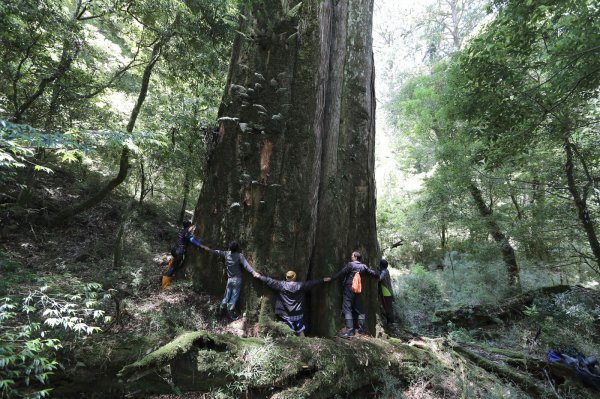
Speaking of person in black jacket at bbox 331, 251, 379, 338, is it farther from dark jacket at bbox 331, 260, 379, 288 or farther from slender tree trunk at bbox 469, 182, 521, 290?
slender tree trunk at bbox 469, 182, 521, 290

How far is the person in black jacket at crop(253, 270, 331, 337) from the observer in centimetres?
516

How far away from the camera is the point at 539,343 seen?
6.82m

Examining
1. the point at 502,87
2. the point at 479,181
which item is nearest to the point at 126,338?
the point at 502,87

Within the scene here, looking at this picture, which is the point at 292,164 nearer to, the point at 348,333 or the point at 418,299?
the point at 348,333

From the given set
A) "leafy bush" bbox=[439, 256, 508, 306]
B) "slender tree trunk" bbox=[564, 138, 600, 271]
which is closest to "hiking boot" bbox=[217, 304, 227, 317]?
"slender tree trunk" bbox=[564, 138, 600, 271]

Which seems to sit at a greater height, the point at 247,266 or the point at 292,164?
the point at 292,164

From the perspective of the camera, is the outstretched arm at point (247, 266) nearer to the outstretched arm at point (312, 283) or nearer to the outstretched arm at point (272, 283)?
the outstretched arm at point (272, 283)

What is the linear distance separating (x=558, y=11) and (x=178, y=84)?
9724mm

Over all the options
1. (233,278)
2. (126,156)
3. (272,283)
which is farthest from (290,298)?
(126,156)

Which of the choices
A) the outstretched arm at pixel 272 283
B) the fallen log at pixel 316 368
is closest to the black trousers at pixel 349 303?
the fallen log at pixel 316 368

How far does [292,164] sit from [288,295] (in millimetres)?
2127

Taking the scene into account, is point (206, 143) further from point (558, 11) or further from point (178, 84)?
point (558, 11)

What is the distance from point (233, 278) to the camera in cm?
518

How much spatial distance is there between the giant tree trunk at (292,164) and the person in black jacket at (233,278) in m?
0.14
